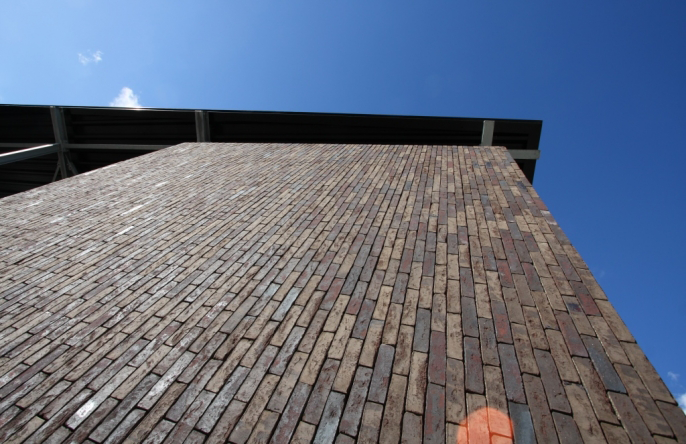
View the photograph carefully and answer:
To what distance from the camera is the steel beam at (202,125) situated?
15.6 m

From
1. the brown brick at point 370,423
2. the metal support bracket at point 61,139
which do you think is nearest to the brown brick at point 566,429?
the brown brick at point 370,423

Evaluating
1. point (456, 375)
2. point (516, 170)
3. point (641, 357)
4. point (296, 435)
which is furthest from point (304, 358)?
point (516, 170)

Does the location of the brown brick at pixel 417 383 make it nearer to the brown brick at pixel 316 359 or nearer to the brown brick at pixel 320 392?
the brown brick at pixel 320 392

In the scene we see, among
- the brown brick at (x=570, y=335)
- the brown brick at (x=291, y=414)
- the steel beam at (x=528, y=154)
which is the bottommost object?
the brown brick at (x=291, y=414)

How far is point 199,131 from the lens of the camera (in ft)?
52.0

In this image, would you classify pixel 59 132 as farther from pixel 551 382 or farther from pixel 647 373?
pixel 647 373

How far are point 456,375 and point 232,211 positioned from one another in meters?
5.38

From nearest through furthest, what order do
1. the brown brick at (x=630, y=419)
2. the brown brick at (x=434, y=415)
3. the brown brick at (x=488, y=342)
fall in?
the brown brick at (x=630, y=419) < the brown brick at (x=434, y=415) < the brown brick at (x=488, y=342)

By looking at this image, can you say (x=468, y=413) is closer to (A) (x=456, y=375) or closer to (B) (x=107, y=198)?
(A) (x=456, y=375)

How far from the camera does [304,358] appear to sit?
3316mm

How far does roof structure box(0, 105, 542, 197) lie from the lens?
579 inches

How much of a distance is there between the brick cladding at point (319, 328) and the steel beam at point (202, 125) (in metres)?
9.77

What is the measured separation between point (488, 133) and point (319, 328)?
13.5m

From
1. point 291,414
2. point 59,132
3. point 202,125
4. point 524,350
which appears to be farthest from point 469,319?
point 59,132
